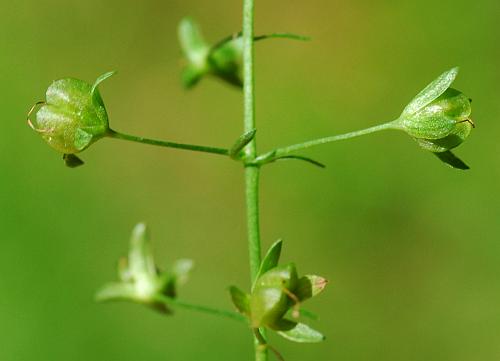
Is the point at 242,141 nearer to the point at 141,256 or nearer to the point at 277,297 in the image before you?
the point at 277,297

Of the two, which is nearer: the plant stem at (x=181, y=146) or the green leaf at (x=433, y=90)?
the plant stem at (x=181, y=146)

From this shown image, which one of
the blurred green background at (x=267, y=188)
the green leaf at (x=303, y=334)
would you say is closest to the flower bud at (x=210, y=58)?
the green leaf at (x=303, y=334)

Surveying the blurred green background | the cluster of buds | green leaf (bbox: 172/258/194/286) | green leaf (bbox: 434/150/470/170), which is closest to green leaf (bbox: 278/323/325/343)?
the cluster of buds

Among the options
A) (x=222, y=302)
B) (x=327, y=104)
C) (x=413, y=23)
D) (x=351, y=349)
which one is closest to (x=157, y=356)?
(x=222, y=302)

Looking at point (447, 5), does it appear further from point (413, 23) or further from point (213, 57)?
point (213, 57)

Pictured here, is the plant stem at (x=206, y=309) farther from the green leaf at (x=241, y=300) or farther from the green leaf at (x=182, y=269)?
the green leaf at (x=182, y=269)

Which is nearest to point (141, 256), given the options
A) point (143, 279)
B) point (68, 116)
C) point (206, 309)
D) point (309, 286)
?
point (143, 279)
